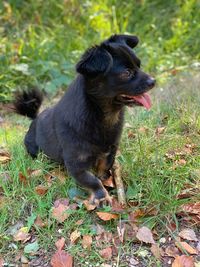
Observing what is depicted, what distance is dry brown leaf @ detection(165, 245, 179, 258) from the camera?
3.10m

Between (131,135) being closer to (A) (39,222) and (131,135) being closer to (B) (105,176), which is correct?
(B) (105,176)

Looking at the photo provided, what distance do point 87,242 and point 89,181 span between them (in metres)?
0.44

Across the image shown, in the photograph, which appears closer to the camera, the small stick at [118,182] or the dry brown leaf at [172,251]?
the dry brown leaf at [172,251]

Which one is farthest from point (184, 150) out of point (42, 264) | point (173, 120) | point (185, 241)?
point (42, 264)

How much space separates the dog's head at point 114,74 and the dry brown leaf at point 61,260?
1033 millimetres

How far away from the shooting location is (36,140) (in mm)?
4137

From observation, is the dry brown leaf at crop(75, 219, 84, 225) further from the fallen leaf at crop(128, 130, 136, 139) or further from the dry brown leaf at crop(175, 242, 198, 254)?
the fallen leaf at crop(128, 130, 136, 139)

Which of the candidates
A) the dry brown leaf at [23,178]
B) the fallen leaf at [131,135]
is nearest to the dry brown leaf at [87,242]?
the dry brown leaf at [23,178]

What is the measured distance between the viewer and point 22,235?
10.8 feet

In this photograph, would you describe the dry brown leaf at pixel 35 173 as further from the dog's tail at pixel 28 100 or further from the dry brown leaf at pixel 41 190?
the dog's tail at pixel 28 100

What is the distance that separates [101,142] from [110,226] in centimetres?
58

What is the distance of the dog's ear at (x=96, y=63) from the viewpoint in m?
3.13

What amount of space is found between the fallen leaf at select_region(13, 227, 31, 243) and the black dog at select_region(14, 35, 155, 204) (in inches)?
19.3

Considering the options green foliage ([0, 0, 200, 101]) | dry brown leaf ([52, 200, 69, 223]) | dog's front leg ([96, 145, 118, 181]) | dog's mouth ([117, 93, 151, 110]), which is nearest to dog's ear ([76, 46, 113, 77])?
dog's mouth ([117, 93, 151, 110])
